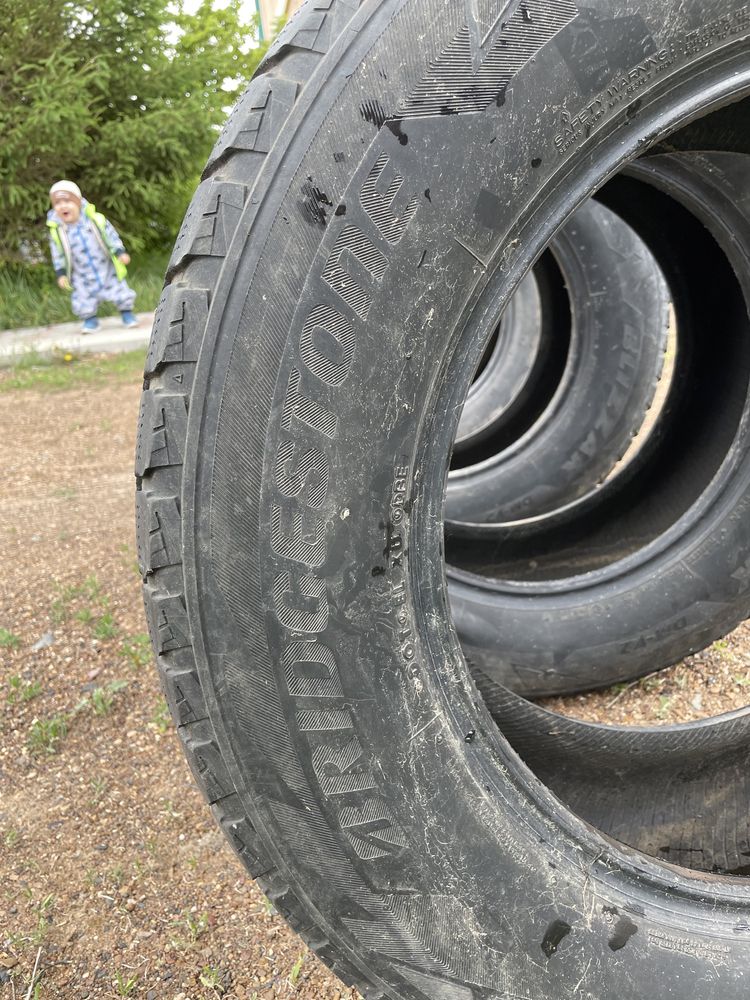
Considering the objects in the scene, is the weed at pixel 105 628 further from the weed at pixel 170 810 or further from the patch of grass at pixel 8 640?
the weed at pixel 170 810

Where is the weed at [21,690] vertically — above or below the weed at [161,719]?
below

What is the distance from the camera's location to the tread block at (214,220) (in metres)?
0.94

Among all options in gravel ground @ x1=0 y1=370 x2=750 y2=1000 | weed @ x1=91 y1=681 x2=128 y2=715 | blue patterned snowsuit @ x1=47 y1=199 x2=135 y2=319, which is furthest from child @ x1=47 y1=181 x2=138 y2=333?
weed @ x1=91 y1=681 x2=128 y2=715

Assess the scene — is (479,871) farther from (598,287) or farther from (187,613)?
(598,287)

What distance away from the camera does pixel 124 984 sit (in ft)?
4.86

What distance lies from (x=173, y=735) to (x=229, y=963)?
2.61 feet

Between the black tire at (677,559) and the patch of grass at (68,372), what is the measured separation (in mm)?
5692

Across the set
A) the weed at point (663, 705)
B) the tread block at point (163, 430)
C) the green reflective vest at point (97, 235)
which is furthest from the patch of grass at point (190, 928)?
the green reflective vest at point (97, 235)

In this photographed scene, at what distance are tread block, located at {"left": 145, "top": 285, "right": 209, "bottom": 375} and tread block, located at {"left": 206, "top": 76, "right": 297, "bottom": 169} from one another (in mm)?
180

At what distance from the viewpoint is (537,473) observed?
10.9 feet

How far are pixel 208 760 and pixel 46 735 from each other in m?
1.41

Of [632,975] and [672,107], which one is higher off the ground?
[672,107]

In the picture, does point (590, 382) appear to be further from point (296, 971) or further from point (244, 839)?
point (244, 839)

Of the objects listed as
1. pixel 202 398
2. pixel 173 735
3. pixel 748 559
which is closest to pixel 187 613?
pixel 202 398
